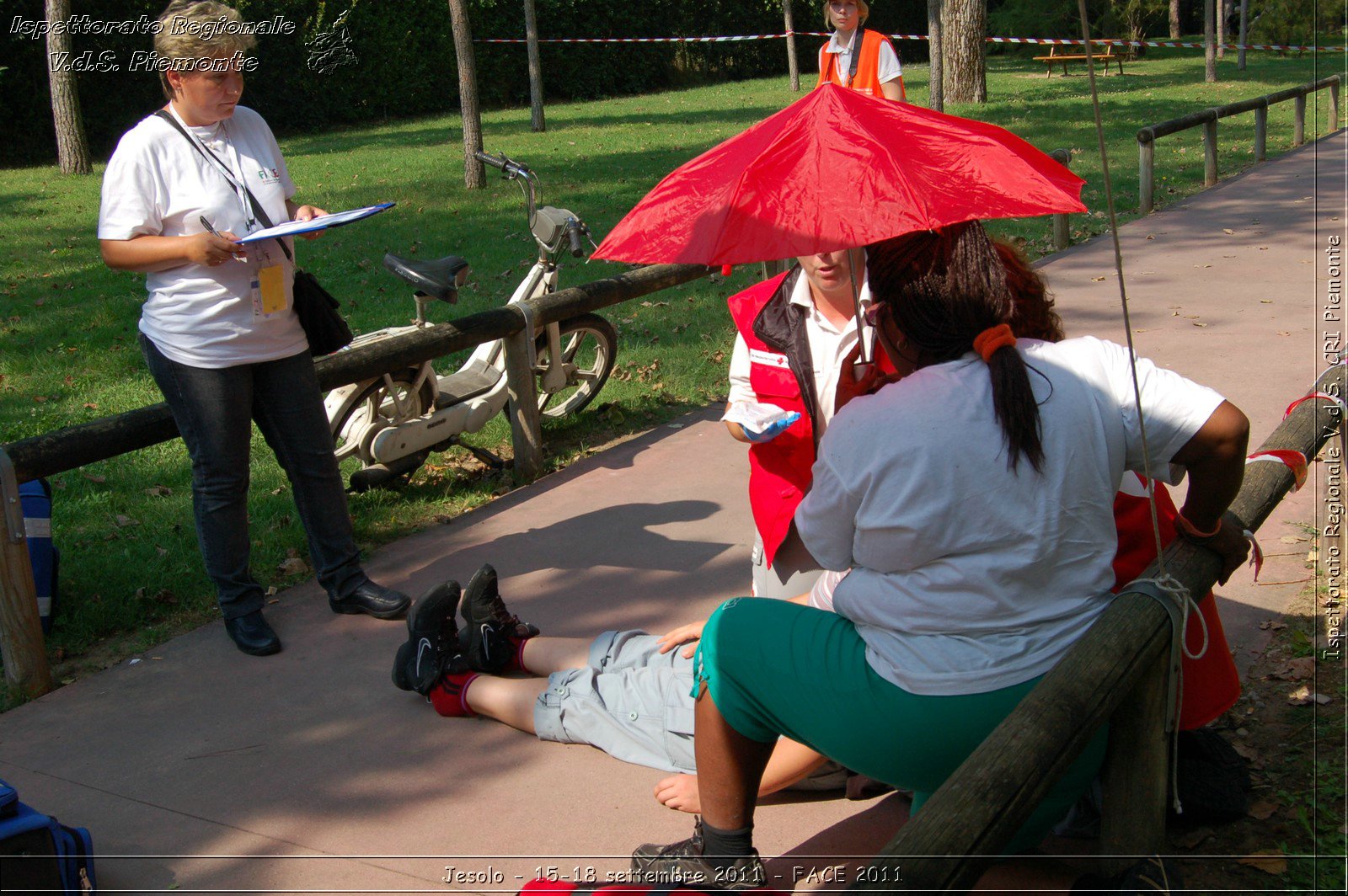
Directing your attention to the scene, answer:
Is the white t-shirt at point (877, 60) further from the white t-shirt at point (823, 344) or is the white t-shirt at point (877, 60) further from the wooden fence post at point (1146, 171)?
the wooden fence post at point (1146, 171)

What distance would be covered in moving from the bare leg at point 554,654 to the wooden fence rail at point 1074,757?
1.74m

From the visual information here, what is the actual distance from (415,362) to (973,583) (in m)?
3.64

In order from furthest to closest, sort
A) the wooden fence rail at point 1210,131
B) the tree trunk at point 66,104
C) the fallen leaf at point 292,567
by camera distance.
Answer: the tree trunk at point 66,104, the wooden fence rail at point 1210,131, the fallen leaf at point 292,567

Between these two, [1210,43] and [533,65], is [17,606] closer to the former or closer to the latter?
[533,65]

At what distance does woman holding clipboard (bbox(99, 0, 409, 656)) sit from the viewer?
3801 mm

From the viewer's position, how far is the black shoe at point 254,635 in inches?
164

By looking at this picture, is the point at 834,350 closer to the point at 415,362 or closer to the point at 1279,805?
the point at 1279,805

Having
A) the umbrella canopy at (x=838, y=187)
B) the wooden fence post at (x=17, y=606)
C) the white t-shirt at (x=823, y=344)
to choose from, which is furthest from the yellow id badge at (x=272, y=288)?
the white t-shirt at (x=823, y=344)

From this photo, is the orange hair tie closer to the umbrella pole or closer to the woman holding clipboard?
the umbrella pole

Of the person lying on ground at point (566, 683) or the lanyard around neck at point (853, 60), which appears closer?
the person lying on ground at point (566, 683)

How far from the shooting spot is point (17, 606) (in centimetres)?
378

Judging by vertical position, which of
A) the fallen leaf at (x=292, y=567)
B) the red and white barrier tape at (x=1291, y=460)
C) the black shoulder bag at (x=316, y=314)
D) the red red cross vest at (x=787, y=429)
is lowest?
the fallen leaf at (x=292, y=567)

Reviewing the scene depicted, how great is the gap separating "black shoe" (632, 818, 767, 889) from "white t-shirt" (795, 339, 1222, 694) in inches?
23.8

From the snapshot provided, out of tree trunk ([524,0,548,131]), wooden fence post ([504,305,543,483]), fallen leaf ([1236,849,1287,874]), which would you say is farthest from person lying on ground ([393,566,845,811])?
tree trunk ([524,0,548,131])
